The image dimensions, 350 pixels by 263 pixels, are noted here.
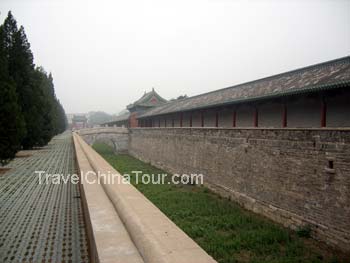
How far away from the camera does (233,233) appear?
8.64m

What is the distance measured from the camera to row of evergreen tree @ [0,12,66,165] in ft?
43.8

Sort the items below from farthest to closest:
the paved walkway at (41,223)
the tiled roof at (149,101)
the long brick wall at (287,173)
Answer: the tiled roof at (149,101) → the long brick wall at (287,173) → the paved walkway at (41,223)

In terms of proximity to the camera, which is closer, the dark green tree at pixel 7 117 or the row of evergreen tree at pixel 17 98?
the dark green tree at pixel 7 117

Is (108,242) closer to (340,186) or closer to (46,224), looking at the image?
(46,224)

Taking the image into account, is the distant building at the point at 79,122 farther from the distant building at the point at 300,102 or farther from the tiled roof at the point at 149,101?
the distant building at the point at 300,102

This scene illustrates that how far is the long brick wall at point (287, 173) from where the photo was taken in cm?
724

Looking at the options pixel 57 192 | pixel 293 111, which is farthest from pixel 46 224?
pixel 293 111

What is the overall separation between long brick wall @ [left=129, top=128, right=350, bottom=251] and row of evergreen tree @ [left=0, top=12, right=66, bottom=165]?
28.9ft

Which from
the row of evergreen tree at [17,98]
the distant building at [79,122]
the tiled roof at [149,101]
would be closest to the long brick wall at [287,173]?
the row of evergreen tree at [17,98]

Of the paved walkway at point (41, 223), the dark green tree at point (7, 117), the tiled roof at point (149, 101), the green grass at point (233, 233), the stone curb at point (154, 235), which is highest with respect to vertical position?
the tiled roof at point (149, 101)

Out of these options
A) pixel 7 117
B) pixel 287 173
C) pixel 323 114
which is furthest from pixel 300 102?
pixel 7 117

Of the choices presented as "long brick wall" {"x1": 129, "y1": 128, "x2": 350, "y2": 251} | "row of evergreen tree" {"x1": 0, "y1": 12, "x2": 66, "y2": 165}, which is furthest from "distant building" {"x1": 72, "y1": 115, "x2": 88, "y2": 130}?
"long brick wall" {"x1": 129, "y1": 128, "x2": 350, "y2": 251}

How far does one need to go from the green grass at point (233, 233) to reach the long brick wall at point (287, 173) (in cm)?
48

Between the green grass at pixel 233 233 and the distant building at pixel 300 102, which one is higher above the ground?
the distant building at pixel 300 102
